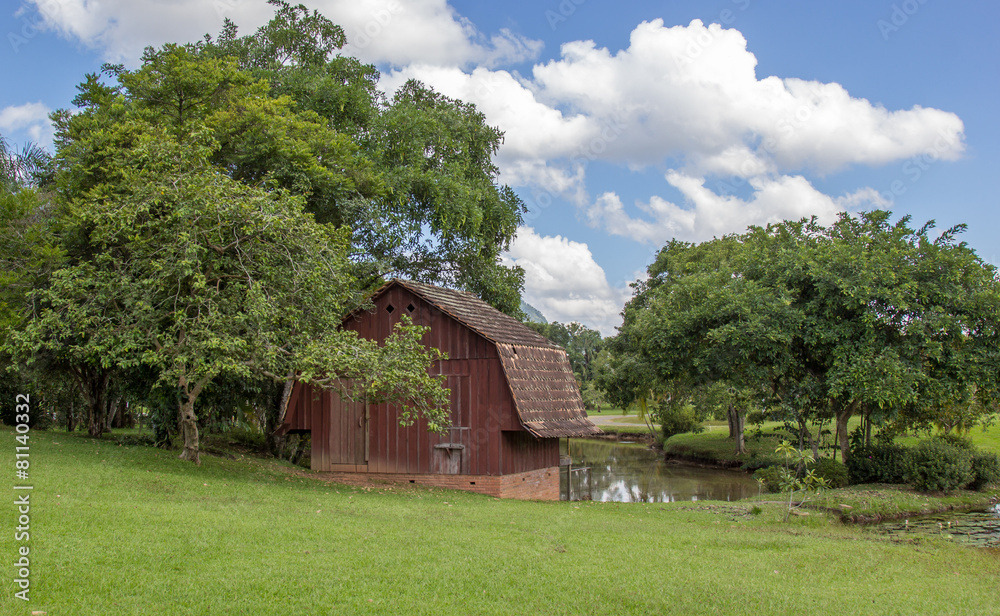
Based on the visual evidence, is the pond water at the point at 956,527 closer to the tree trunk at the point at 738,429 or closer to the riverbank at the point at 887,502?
the riverbank at the point at 887,502

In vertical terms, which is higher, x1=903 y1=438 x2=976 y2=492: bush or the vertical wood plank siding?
the vertical wood plank siding

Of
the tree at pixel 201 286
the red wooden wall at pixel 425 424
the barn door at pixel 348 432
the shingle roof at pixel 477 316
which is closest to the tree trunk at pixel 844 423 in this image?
the shingle roof at pixel 477 316

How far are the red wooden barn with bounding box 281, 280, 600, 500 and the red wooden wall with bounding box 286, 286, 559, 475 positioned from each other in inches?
1.0

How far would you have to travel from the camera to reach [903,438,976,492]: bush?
823 inches

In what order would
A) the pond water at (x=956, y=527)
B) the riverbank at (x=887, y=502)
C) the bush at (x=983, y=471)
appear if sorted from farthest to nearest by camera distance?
the bush at (x=983, y=471), the riverbank at (x=887, y=502), the pond water at (x=956, y=527)

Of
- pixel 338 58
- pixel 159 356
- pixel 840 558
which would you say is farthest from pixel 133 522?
pixel 338 58

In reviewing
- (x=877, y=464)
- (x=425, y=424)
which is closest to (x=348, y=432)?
(x=425, y=424)

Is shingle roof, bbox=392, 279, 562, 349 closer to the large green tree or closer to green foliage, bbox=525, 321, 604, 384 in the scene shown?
the large green tree

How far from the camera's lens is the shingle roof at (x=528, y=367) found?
1720 centimetres

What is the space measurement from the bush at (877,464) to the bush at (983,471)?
Result: 267cm

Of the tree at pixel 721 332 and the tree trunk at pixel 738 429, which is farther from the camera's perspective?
the tree trunk at pixel 738 429

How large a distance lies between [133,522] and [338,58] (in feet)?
68.7

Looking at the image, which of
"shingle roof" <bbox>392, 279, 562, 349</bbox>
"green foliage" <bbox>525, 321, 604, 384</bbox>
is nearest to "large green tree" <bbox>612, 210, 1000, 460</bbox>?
"shingle roof" <bbox>392, 279, 562, 349</bbox>

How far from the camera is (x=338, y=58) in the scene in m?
26.2
